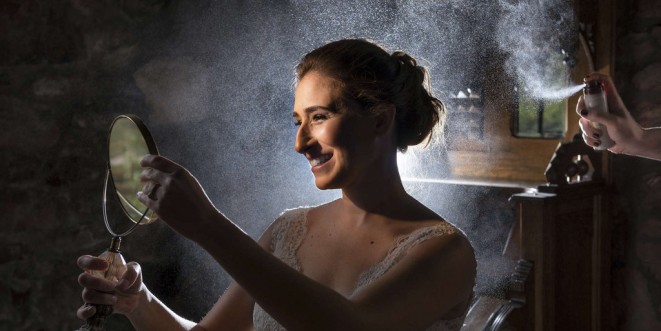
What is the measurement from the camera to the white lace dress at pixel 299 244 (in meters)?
1.51

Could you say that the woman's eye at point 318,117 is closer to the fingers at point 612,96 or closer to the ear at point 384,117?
the ear at point 384,117

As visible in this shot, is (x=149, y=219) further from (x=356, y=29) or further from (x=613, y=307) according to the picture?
(x=613, y=307)

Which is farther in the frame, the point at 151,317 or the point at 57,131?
the point at 57,131

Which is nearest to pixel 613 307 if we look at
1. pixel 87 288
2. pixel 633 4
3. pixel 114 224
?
pixel 633 4

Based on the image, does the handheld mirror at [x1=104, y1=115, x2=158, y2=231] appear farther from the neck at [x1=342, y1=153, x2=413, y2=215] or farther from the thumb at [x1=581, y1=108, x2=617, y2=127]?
the thumb at [x1=581, y1=108, x2=617, y2=127]

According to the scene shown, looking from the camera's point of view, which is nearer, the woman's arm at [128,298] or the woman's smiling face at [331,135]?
the woman's arm at [128,298]

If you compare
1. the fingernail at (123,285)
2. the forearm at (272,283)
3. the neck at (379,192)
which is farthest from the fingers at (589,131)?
the fingernail at (123,285)

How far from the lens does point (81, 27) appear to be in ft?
7.87

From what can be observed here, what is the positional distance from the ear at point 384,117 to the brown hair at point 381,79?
0.03ft

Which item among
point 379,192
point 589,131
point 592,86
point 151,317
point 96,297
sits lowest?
point 151,317

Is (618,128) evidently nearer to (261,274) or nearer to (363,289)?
(363,289)

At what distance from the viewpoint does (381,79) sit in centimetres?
161

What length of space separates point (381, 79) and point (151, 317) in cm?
69

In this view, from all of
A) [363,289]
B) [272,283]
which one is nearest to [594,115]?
[363,289]
